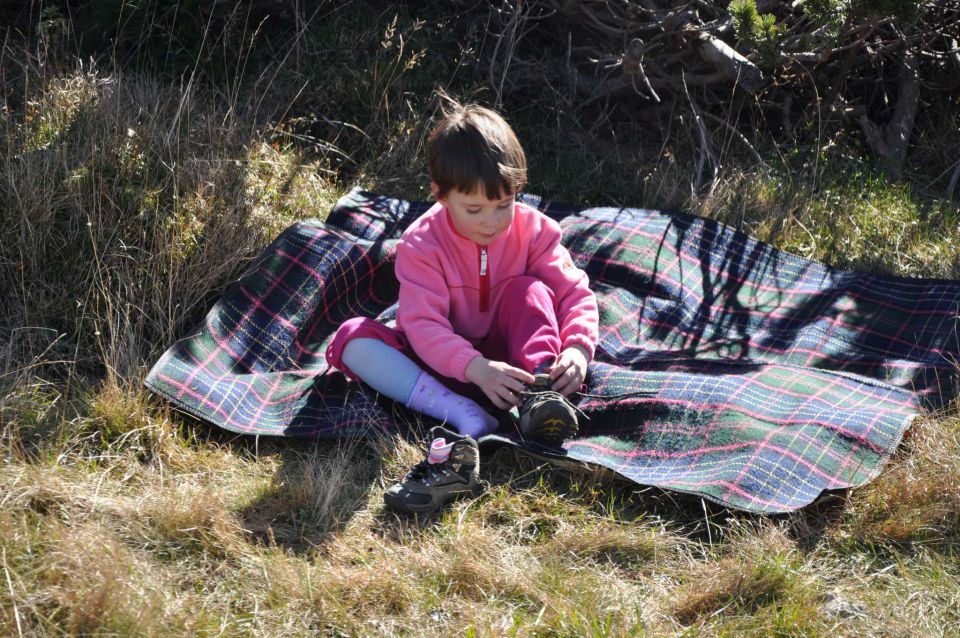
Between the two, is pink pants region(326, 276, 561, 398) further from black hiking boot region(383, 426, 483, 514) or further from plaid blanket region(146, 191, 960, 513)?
black hiking boot region(383, 426, 483, 514)

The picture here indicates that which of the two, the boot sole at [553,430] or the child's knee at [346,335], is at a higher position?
the boot sole at [553,430]

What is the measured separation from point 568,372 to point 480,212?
58 centimetres

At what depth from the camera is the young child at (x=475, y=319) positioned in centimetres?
298

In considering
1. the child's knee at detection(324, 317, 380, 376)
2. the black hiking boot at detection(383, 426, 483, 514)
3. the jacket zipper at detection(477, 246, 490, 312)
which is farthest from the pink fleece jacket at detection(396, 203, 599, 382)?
the black hiking boot at detection(383, 426, 483, 514)

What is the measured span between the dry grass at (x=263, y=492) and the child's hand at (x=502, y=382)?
177 millimetres

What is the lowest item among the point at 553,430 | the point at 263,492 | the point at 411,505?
the point at 263,492

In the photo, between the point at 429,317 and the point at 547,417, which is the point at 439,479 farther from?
the point at 429,317

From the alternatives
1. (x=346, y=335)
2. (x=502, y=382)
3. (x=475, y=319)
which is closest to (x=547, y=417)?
(x=502, y=382)

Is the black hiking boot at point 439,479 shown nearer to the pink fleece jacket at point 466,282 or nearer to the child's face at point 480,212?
the pink fleece jacket at point 466,282

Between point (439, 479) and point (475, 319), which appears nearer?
point (439, 479)

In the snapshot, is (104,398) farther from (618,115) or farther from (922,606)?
(618,115)

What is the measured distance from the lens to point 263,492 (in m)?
2.85

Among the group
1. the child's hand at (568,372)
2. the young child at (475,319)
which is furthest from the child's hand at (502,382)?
the child's hand at (568,372)

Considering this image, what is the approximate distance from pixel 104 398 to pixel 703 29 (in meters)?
3.40
